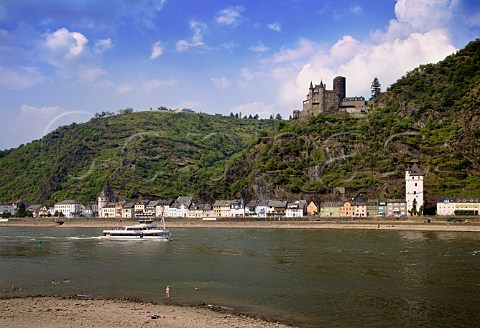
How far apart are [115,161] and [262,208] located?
69.4 meters

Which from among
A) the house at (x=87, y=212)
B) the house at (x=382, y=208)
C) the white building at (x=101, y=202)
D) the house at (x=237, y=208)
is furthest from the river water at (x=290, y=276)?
the house at (x=87, y=212)

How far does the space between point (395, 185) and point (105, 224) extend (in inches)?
2331

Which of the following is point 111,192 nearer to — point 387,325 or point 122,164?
point 122,164

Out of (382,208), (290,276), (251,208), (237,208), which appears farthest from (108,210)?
(290,276)

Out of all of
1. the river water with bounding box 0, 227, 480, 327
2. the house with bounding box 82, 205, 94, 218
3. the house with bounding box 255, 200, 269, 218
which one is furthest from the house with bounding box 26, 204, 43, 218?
the river water with bounding box 0, 227, 480, 327

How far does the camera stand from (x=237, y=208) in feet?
343

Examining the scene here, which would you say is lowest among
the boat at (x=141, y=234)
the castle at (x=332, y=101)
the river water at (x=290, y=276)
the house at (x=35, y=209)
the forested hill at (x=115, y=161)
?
the river water at (x=290, y=276)

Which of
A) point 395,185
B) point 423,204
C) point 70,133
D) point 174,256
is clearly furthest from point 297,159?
point 70,133

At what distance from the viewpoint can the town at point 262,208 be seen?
86.6m

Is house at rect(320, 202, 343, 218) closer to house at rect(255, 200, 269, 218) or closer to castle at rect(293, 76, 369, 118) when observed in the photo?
house at rect(255, 200, 269, 218)

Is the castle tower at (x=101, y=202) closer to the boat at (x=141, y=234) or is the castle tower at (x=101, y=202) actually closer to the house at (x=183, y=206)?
the house at (x=183, y=206)

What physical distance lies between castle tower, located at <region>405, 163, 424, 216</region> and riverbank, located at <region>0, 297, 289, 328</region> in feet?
233

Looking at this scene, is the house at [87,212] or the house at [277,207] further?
the house at [87,212]

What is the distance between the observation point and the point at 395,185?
95.9 m
